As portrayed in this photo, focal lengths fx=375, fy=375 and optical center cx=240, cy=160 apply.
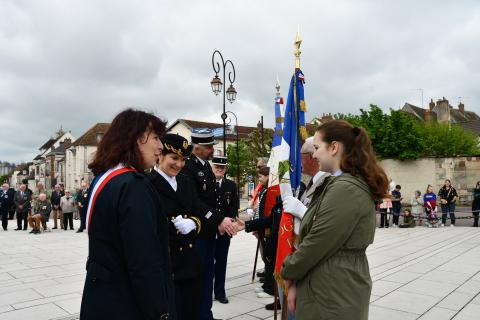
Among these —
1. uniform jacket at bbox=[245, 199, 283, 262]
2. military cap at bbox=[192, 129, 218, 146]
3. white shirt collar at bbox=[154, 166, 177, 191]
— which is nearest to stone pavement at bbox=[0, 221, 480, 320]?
uniform jacket at bbox=[245, 199, 283, 262]

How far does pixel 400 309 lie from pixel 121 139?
4.49 meters

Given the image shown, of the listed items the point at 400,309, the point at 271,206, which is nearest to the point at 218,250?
the point at 271,206

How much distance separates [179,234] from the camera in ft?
10.2

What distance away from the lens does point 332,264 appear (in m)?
2.14

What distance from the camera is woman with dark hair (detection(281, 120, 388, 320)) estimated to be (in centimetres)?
→ 210

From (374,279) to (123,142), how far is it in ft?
19.0

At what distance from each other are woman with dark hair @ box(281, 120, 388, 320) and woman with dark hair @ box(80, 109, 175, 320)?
788mm

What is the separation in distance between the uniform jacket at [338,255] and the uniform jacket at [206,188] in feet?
5.66

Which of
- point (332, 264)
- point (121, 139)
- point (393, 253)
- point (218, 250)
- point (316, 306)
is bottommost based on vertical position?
point (393, 253)

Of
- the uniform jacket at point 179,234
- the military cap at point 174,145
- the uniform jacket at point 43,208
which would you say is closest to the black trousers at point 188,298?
the uniform jacket at point 179,234

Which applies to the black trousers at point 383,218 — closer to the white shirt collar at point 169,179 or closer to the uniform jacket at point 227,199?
the uniform jacket at point 227,199

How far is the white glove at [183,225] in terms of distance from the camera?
3.06m

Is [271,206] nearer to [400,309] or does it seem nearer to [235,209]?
[235,209]

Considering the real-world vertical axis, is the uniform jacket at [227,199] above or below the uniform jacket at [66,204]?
above
